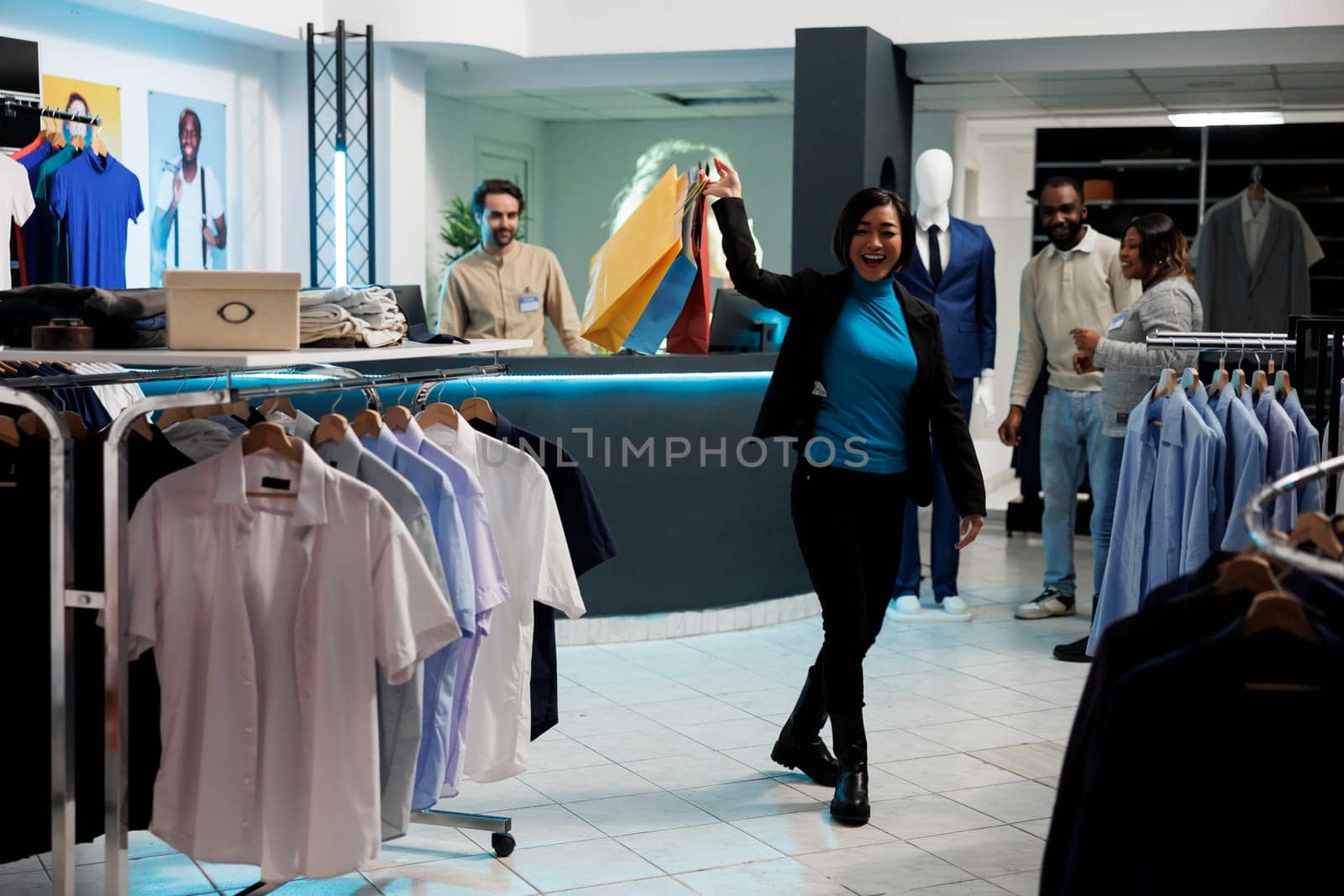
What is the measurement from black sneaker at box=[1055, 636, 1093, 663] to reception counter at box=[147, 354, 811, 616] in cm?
114

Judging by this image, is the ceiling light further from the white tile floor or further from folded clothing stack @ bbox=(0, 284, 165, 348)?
folded clothing stack @ bbox=(0, 284, 165, 348)

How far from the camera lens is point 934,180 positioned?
605 cm

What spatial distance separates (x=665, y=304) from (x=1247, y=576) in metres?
2.11

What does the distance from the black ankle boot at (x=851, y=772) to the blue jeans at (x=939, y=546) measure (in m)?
2.42

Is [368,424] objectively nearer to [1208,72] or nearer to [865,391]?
[865,391]

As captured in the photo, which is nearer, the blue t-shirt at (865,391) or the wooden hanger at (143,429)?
the wooden hanger at (143,429)

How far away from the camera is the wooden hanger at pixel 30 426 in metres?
2.71

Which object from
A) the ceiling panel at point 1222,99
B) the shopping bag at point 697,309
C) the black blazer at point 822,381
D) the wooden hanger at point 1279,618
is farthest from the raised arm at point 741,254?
the ceiling panel at point 1222,99

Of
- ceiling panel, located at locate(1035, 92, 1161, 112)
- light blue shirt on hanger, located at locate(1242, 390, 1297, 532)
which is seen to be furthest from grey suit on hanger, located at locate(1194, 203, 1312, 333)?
light blue shirt on hanger, located at locate(1242, 390, 1297, 532)

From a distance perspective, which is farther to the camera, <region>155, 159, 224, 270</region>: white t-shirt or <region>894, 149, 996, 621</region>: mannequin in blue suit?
<region>155, 159, 224, 270</region>: white t-shirt

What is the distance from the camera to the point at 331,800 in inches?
104

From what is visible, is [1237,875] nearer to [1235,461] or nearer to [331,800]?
[331,800]

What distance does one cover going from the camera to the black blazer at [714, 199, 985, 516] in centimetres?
369

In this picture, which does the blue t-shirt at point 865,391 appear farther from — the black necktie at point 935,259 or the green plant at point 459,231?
the green plant at point 459,231
